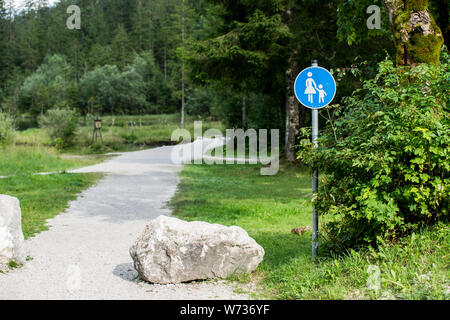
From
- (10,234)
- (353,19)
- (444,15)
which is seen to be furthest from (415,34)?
(10,234)

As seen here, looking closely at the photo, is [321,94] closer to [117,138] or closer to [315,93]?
[315,93]

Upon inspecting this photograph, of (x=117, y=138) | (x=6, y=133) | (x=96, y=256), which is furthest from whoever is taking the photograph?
(x=117, y=138)

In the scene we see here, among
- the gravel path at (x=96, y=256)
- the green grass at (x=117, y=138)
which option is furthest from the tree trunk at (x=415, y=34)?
the green grass at (x=117, y=138)

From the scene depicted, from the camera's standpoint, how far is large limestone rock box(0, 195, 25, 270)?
20.2ft

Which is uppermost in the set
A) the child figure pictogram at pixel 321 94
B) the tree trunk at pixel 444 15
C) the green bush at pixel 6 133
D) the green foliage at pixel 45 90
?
the green foliage at pixel 45 90

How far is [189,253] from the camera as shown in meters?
5.65

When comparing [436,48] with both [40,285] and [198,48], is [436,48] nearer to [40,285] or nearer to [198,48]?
[40,285]

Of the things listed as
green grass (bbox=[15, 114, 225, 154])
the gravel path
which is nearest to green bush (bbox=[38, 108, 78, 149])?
green grass (bbox=[15, 114, 225, 154])

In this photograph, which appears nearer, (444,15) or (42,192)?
(444,15)

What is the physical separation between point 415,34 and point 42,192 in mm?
10936

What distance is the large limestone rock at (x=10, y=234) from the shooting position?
617 cm

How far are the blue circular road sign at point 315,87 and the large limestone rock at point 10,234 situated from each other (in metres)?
4.17

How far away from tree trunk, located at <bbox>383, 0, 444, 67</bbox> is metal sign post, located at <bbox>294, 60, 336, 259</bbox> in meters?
1.46

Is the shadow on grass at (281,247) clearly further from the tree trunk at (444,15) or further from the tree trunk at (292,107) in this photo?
the tree trunk at (292,107)
